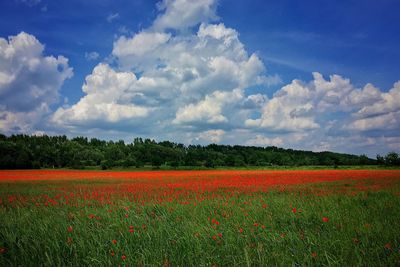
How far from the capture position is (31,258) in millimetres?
5320

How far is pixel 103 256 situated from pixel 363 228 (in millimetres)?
5467

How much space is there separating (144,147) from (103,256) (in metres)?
92.4

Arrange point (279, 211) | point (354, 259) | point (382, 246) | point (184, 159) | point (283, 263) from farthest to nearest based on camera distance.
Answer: point (184, 159) → point (279, 211) → point (382, 246) → point (354, 259) → point (283, 263)

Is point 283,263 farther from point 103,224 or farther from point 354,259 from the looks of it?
point 103,224

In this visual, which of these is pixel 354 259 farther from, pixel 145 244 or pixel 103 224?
pixel 103 224

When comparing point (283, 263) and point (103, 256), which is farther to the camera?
point (103, 256)

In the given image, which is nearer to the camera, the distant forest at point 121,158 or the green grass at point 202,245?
the green grass at point 202,245

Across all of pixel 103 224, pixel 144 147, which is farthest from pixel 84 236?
pixel 144 147

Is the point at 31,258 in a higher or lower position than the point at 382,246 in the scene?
lower

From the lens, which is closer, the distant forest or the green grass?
the green grass

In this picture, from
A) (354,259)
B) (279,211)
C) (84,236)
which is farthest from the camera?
(279,211)

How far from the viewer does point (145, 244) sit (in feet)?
18.8

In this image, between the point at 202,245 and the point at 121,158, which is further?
the point at 121,158

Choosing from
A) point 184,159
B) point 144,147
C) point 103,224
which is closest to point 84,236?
point 103,224
